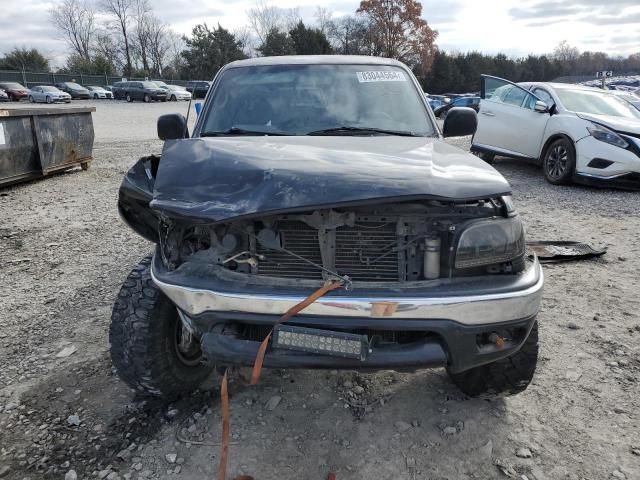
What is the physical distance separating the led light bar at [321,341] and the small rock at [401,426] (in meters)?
0.73

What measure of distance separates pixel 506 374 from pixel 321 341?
3.54ft

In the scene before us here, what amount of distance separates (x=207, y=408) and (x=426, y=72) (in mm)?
54318

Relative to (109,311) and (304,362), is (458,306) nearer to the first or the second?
(304,362)

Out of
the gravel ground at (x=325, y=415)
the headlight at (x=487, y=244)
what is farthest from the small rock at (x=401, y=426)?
the headlight at (x=487, y=244)

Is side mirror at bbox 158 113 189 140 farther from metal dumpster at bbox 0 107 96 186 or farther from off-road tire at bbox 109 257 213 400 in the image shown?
metal dumpster at bbox 0 107 96 186

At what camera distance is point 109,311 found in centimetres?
364

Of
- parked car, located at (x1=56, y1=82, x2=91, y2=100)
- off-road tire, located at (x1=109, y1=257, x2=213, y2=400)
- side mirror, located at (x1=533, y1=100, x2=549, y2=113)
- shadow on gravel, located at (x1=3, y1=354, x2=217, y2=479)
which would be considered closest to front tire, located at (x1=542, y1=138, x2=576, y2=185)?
side mirror, located at (x1=533, y1=100, x2=549, y2=113)

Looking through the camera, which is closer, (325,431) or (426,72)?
(325,431)

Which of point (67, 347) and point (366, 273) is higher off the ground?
point (366, 273)

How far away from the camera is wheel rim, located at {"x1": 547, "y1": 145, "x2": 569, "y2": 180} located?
799cm

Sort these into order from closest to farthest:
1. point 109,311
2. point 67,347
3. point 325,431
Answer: point 325,431, point 67,347, point 109,311

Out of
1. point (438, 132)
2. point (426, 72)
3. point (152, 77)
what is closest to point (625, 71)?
point (426, 72)

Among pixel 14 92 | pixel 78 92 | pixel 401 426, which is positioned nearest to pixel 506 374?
pixel 401 426

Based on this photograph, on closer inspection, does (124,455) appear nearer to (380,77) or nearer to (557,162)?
(380,77)
